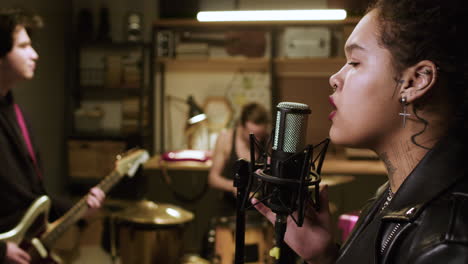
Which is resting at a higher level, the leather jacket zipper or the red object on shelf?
the leather jacket zipper

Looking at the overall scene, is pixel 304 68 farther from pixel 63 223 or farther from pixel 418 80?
pixel 418 80

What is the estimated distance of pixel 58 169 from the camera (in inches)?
234

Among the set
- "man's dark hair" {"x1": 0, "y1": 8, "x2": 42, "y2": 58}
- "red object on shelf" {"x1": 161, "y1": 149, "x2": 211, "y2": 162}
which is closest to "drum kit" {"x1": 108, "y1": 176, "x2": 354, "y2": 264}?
"red object on shelf" {"x1": 161, "y1": 149, "x2": 211, "y2": 162}

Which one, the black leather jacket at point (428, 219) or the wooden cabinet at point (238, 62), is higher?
the wooden cabinet at point (238, 62)

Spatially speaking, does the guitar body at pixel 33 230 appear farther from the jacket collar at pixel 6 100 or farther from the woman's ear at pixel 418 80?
the woman's ear at pixel 418 80

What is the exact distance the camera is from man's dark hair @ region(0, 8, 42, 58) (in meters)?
2.47

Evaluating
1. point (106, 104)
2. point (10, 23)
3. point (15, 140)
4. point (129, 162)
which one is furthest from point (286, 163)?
point (106, 104)

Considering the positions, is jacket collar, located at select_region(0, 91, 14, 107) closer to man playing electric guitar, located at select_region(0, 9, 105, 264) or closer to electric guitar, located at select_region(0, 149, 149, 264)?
man playing electric guitar, located at select_region(0, 9, 105, 264)

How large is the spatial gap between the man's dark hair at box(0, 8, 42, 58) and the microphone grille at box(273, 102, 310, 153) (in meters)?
1.98

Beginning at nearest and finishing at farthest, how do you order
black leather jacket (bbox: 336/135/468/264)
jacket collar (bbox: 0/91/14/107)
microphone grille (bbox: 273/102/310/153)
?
1. black leather jacket (bbox: 336/135/468/264)
2. microphone grille (bbox: 273/102/310/153)
3. jacket collar (bbox: 0/91/14/107)

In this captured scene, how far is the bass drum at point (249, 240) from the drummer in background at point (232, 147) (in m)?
0.53

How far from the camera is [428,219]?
0.78m

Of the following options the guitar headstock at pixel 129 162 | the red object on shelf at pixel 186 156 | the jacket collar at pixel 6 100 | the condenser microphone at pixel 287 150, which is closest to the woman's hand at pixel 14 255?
the jacket collar at pixel 6 100

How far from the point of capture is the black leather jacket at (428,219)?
717 mm
